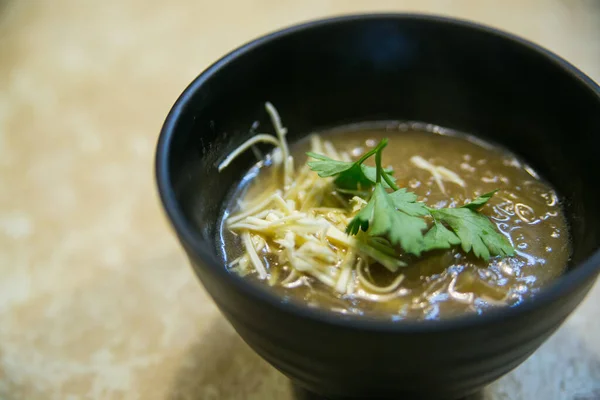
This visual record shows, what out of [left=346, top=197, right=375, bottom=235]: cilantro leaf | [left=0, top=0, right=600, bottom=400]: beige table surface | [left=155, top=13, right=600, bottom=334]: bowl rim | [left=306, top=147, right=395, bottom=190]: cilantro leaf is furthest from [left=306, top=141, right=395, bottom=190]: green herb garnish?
[left=0, top=0, right=600, bottom=400]: beige table surface

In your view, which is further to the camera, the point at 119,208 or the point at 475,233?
the point at 119,208

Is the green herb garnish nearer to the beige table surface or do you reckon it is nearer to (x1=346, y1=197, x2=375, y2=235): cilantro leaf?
(x1=346, y1=197, x2=375, y2=235): cilantro leaf

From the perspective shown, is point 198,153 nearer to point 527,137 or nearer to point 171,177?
point 171,177

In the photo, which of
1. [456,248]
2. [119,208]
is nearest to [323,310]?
[456,248]

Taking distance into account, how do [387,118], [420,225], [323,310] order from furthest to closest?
[387,118] < [420,225] < [323,310]

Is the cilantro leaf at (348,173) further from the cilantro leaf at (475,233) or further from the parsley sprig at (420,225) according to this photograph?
the cilantro leaf at (475,233)

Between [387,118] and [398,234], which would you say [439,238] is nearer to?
[398,234]
